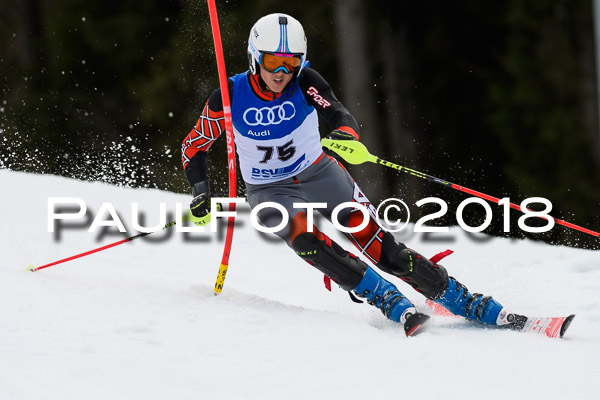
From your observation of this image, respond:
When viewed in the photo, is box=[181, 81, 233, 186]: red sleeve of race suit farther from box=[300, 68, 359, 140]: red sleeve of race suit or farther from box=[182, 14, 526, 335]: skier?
box=[300, 68, 359, 140]: red sleeve of race suit

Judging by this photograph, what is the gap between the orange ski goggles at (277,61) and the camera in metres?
3.94

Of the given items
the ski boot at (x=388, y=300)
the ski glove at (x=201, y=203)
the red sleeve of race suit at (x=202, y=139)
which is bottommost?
the ski boot at (x=388, y=300)

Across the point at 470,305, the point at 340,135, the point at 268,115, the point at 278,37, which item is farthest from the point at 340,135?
the point at 470,305

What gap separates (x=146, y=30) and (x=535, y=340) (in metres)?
15.8

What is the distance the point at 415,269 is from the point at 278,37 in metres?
1.36

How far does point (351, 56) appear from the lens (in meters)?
13.3

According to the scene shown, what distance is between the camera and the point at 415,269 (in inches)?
154

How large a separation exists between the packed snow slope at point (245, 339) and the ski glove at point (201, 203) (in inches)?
16.0

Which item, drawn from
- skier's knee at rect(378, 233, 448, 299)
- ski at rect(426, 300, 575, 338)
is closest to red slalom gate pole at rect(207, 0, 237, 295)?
skier's knee at rect(378, 233, 448, 299)

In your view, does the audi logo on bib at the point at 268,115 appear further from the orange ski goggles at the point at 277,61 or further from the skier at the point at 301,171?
the orange ski goggles at the point at 277,61

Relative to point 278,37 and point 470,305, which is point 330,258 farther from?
point 278,37

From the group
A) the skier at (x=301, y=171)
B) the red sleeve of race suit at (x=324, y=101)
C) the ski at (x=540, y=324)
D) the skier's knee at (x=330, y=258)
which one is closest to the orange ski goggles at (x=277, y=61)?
the skier at (x=301, y=171)

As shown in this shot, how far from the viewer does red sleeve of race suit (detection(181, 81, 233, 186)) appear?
13.6ft

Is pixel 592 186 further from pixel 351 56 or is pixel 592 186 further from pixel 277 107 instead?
pixel 277 107
